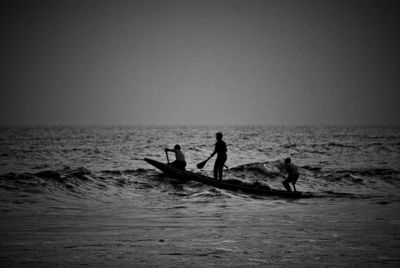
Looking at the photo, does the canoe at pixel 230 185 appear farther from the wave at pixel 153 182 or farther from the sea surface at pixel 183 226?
the sea surface at pixel 183 226

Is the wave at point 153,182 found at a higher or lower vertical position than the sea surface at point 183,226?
lower

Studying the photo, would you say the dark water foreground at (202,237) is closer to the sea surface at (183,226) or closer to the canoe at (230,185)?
the sea surface at (183,226)

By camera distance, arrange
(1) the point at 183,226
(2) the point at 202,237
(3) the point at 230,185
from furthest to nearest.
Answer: (3) the point at 230,185 < (1) the point at 183,226 < (2) the point at 202,237

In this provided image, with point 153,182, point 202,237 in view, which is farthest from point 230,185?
point 202,237

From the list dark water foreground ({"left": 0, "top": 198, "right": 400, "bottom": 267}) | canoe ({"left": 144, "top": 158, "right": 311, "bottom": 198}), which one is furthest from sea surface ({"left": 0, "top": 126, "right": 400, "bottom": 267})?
canoe ({"left": 144, "top": 158, "right": 311, "bottom": 198})

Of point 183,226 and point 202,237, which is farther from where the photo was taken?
point 183,226

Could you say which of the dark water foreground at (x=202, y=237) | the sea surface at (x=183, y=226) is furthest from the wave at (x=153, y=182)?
the dark water foreground at (x=202, y=237)

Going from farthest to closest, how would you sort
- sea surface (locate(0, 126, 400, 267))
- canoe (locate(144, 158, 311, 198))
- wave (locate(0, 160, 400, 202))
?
wave (locate(0, 160, 400, 202)) → canoe (locate(144, 158, 311, 198)) → sea surface (locate(0, 126, 400, 267))

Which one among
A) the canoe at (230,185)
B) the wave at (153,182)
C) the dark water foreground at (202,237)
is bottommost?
the wave at (153,182)

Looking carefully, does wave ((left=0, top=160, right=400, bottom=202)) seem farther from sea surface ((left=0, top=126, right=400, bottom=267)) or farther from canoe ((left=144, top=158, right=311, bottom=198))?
canoe ((left=144, top=158, right=311, bottom=198))

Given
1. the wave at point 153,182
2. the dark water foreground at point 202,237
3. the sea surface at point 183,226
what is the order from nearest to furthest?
the dark water foreground at point 202,237 → the sea surface at point 183,226 → the wave at point 153,182

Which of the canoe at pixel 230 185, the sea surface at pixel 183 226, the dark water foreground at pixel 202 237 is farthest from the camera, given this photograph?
the canoe at pixel 230 185

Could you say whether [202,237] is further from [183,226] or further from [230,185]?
[230,185]

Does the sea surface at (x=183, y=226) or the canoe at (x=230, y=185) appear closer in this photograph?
the sea surface at (x=183, y=226)
